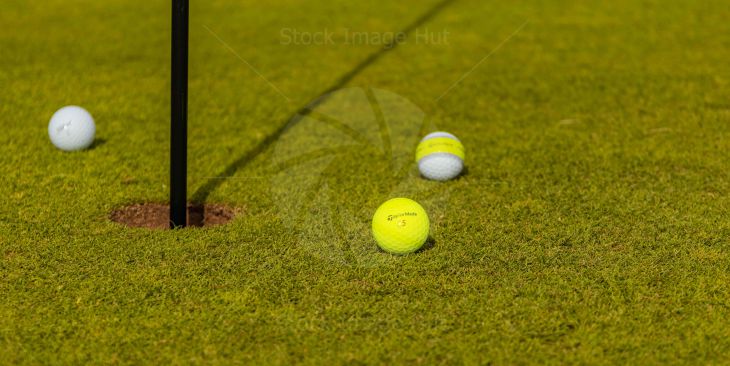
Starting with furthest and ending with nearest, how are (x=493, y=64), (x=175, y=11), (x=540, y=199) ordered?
(x=493, y=64)
(x=540, y=199)
(x=175, y=11)

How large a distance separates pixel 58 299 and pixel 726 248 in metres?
4.44

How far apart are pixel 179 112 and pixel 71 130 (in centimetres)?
246

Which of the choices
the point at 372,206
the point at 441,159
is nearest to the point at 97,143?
the point at 372,206

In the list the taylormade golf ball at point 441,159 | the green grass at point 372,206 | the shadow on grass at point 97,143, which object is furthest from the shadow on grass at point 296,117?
the taylormade golf ball at point 441,159

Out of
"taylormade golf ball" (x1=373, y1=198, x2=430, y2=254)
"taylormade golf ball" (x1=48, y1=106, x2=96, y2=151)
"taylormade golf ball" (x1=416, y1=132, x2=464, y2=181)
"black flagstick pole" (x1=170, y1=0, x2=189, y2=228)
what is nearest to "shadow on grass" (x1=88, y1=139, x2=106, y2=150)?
"taylormade golf ball" (x1=48, y1=106, x2=96, y2=151)

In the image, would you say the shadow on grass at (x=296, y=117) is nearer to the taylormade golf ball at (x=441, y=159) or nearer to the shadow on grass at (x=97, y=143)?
the shadow on grass at (x=97, y=143)

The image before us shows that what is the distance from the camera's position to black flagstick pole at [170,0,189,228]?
5598 millimetres

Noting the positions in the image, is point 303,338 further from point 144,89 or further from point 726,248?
point 144,89

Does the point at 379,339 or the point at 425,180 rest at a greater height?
the point at 425,180

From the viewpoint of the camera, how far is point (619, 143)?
8453 mm

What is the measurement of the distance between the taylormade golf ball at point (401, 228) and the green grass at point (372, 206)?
3.8 inches

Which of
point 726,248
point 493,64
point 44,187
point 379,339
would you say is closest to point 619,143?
point 726,248

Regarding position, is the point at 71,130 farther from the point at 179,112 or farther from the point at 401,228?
the point at 401,228

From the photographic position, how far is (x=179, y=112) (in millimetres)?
5852
